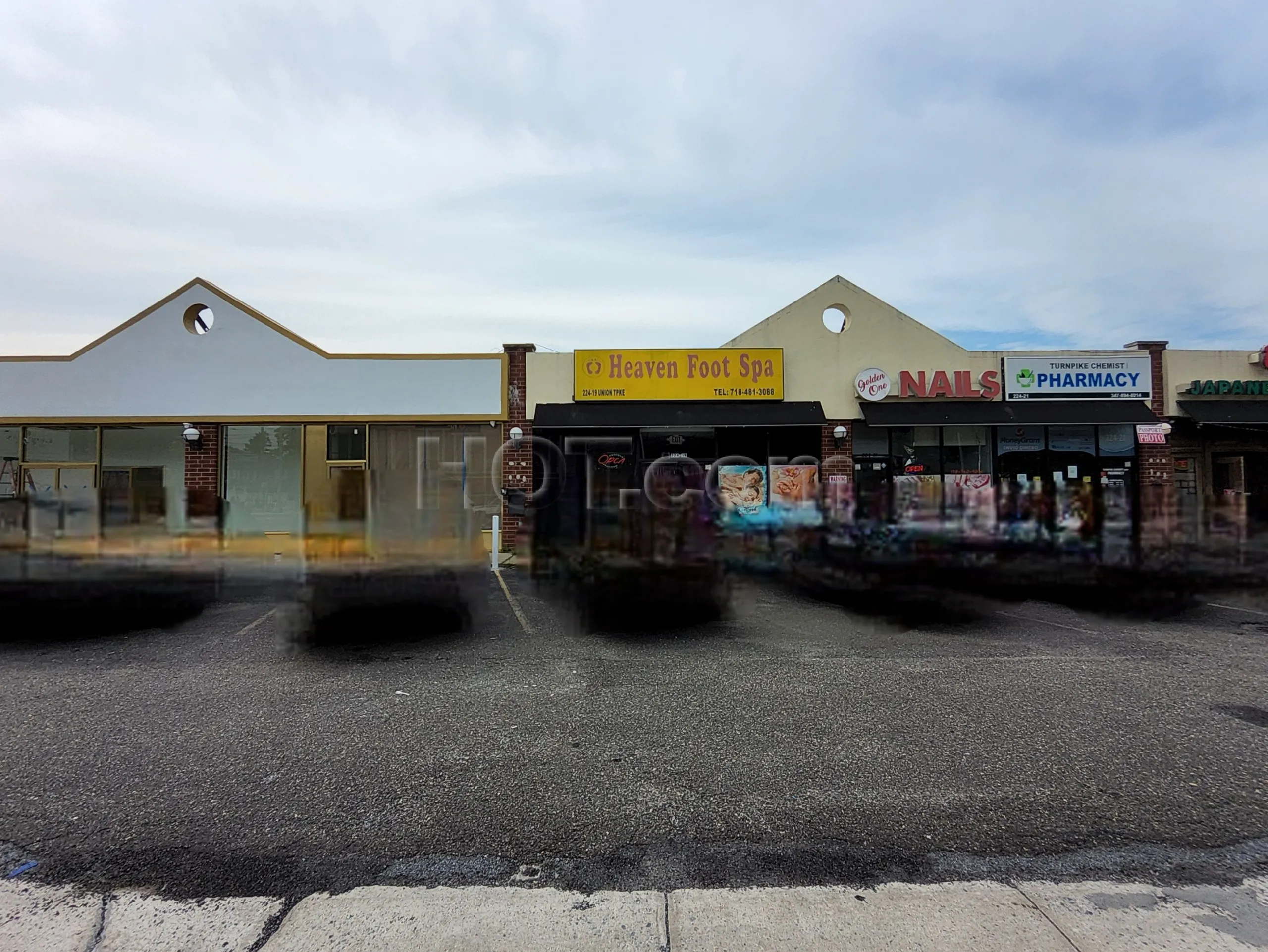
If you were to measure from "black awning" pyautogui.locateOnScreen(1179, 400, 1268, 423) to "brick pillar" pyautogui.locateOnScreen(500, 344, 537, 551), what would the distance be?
14.8 m

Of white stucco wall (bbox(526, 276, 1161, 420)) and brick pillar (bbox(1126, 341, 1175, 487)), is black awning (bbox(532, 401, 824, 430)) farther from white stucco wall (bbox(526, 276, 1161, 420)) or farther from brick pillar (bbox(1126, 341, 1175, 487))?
brick pillar (bbox(1126, 341, 1175, 487))

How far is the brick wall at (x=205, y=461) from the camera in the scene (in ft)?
51.5

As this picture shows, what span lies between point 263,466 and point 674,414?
30.5 ft

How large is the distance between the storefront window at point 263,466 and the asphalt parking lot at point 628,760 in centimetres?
875

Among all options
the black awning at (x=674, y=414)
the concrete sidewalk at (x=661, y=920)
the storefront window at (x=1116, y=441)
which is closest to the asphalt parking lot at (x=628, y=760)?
the concrete sidewalk at (x=661, y=920)

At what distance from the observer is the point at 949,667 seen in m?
6.32

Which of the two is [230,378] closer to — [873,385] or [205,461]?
[205,461]

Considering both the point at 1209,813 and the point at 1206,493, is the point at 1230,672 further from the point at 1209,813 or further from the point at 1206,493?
the point at 1206,493

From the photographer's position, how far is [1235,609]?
932 cm

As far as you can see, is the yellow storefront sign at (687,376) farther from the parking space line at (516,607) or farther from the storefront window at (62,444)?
the storefront window at (62,444)

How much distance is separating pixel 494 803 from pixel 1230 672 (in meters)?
6.45

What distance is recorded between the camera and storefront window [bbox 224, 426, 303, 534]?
1596cm

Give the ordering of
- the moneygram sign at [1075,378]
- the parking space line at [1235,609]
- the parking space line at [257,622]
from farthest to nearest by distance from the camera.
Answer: the moneygram sign at [1075,378] < the parking space line at [1235,609] < the parking space line at [257,622]

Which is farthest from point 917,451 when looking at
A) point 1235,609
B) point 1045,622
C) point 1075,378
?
point 1045,622
